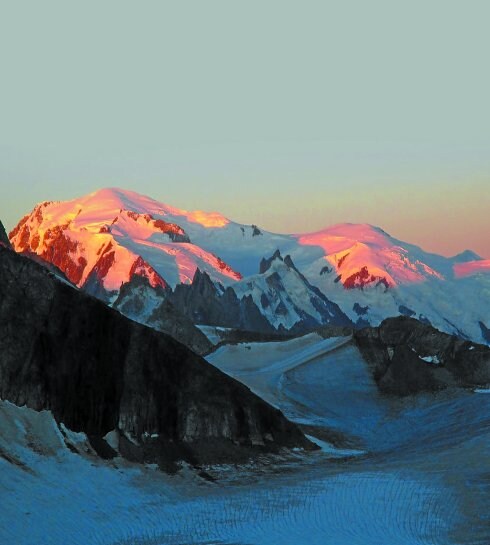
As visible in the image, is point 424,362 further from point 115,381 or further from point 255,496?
point 255,496

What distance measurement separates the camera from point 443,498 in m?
99.3

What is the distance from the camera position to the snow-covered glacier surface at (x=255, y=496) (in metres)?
87.5

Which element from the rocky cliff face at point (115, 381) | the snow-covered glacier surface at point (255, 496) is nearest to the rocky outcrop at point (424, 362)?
the snow-covered glacier surface at point (255, 496)

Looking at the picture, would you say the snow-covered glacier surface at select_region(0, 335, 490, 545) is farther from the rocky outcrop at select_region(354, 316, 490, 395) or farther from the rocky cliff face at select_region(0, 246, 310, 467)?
the rocky outcrop at select_region(354, 316, 490, 395)

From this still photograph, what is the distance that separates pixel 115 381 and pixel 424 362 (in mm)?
72364

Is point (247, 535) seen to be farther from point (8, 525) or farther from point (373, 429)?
point (373, 429)

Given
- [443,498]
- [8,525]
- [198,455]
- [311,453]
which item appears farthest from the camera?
[311,453]

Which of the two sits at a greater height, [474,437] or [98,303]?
[98,303]

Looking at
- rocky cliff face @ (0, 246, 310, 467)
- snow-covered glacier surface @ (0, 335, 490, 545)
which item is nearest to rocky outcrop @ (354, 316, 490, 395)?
snow-covered glacier surface @ (0, 335, 490, 545)

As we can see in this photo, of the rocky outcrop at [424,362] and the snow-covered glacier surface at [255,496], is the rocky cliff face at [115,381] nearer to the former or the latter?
the snow-covered glacier surface at [255,496]

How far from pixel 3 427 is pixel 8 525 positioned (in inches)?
662

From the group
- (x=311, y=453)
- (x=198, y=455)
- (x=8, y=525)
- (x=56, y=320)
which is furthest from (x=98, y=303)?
(x=8, y=525)

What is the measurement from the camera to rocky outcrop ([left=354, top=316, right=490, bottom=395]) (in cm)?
17500

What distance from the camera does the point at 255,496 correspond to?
10150cm
